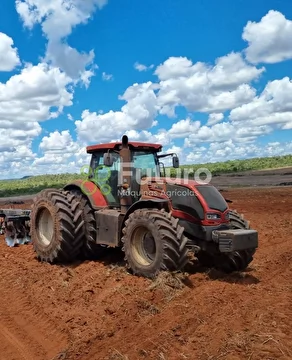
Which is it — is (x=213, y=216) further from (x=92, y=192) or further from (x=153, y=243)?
(x=92, y=192)

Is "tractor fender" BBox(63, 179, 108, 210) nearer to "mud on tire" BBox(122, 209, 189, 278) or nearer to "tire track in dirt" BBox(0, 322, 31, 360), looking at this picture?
"mud on tire" BBox(122, 209, 189, 278)

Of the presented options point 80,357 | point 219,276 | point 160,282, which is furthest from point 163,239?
point 80,357

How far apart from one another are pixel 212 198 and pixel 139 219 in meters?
1.38

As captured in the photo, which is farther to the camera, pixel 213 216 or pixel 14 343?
pixel 213 216

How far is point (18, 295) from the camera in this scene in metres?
7.37

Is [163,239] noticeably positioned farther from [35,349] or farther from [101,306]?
[35,349]

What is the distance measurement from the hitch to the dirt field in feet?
1.94

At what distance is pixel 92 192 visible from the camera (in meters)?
9.09

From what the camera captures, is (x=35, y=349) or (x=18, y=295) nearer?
(x=35, y=349)

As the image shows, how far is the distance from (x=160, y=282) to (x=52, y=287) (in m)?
1.98

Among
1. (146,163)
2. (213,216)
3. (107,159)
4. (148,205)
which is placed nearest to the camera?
(213,216)

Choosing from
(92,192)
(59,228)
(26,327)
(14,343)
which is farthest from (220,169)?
(14,343)

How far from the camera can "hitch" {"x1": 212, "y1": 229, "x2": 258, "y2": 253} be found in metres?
7.02

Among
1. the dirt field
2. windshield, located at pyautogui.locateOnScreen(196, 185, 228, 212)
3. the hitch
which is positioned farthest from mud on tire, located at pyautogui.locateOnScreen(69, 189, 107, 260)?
the hitch
